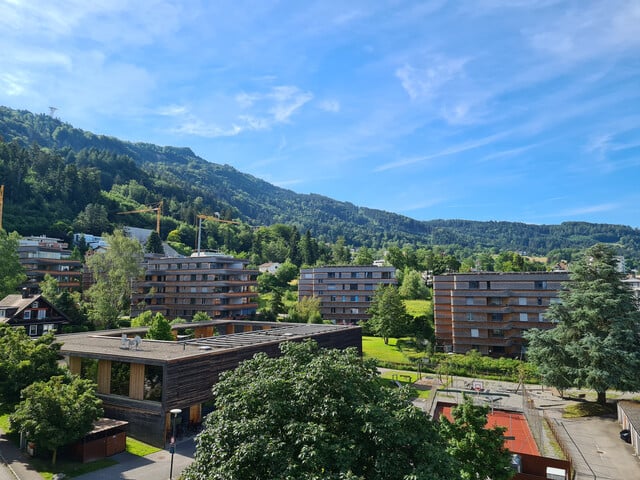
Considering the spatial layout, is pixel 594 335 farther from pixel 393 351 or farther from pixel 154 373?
pixel 154 373

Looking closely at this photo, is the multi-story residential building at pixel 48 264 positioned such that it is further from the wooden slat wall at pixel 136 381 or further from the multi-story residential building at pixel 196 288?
the wooden slat wall at pixel 136 381

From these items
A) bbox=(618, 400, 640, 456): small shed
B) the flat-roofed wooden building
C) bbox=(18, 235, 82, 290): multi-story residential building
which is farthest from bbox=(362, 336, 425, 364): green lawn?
bbox=(18, 235, 82, 290): multi-story residential building

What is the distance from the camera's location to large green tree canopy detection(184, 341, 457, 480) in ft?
41.9

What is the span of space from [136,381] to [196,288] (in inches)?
2160

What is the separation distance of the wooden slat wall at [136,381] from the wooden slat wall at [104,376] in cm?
259

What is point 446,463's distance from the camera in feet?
43.7

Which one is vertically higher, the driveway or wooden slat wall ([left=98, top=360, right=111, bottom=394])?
wooden slat wall ([left=98, top=360, right=111, bottom=394])

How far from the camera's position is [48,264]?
324ft

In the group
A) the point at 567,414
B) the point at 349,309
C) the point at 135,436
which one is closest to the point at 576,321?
the point at 567,414

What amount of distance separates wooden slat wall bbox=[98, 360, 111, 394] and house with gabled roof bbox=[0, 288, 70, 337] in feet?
82.2

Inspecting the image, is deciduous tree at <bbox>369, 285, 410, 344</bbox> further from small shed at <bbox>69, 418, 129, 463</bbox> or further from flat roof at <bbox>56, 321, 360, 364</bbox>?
small shed at <bbox>69, 418, 129, 463</bbox>

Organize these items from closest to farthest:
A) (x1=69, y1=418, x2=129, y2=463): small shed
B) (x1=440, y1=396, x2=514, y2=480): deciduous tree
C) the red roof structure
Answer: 1. (x1=440, y1=396, x2=514, y2=480): deciduous tree
2. (x1=69, y1=418, x2=129, y2=463): small shed
3. the red roof structure

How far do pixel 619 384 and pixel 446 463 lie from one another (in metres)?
35.8

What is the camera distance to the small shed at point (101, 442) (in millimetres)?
26906
